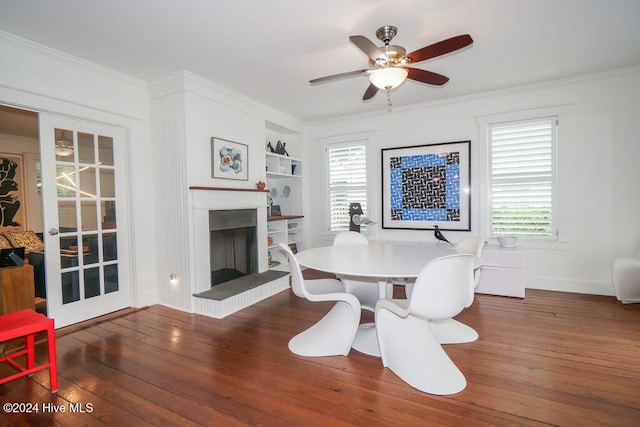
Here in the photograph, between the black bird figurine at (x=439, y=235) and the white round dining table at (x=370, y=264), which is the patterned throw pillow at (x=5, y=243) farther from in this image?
the black bird figurine at (x=439, y=235)

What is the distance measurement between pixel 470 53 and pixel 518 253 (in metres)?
2.23

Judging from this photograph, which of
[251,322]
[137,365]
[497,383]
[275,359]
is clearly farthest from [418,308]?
[137,365]

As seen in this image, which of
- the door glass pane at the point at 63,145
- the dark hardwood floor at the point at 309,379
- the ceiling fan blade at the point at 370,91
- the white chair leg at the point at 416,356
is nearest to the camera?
the dark hardwood floor at the point at 309,379

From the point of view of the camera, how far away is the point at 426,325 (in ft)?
7.23

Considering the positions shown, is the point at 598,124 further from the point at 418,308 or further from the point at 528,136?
the point at 418,308

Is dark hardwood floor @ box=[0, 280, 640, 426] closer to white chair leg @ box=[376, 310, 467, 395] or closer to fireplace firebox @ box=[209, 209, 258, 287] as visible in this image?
white chair leg @ box=[376, 310, 467, 395]

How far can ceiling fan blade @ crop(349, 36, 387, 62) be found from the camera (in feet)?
6.20

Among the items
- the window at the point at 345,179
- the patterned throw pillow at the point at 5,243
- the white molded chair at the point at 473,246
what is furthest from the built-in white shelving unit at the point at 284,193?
the patterned throw pillow at the point at 5,243

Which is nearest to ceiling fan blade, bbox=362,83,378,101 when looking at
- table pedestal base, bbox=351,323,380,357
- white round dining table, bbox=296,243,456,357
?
white round dining table, bbox=296,243,456,357

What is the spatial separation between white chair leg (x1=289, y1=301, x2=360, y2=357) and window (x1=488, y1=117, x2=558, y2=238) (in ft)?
8.88

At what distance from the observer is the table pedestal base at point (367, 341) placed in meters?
2.33

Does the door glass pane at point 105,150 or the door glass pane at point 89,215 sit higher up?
the door glass pane at point 105,150

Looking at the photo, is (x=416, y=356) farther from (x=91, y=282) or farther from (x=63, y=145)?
(x=63, y=145)

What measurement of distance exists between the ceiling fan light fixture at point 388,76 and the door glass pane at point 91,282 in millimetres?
3191
